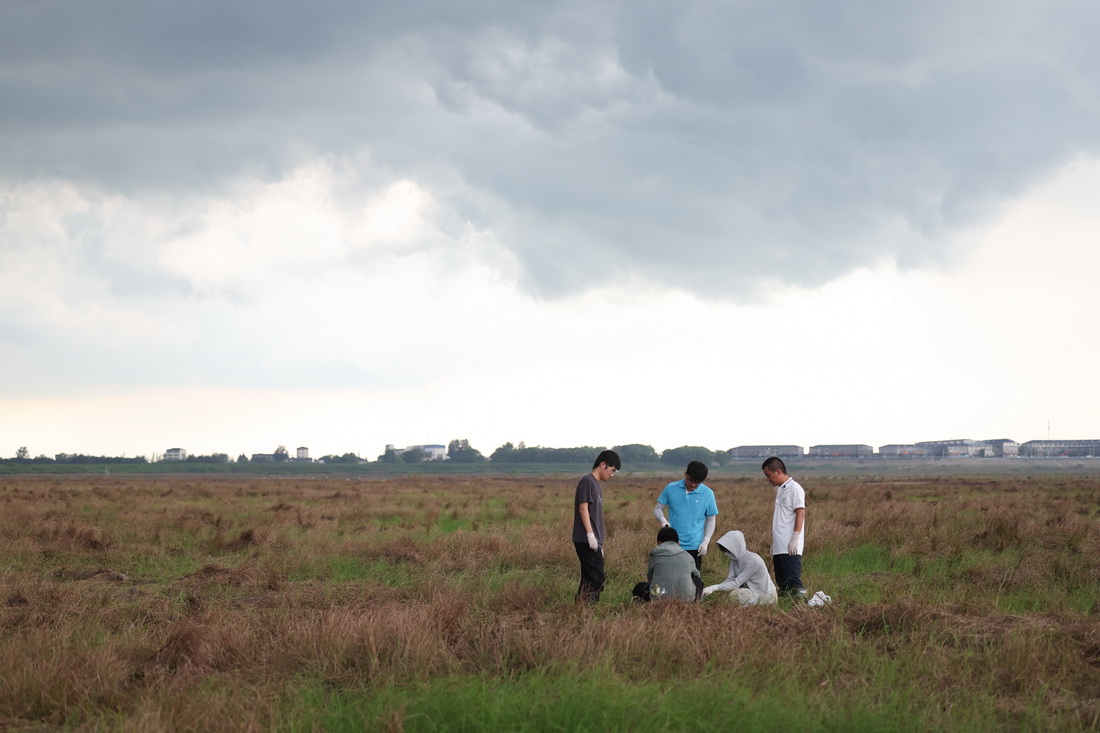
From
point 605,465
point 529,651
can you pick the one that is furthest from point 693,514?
point 529,651

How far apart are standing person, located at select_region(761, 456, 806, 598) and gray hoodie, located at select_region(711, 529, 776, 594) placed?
1.22 ft

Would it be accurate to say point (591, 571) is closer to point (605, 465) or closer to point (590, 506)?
point (590, 506)

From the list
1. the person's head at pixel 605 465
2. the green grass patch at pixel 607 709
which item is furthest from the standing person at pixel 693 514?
the green grass patch at pixel 607 709

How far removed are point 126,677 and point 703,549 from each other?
6043 mm

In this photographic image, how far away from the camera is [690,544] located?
9.64 meters

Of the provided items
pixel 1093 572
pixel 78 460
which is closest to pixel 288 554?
pixel 1093 572

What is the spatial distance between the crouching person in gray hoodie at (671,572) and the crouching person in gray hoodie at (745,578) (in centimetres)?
50

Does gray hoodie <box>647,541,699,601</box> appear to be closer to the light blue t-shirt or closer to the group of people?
the group of people

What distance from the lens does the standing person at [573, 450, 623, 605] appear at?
8602 millimetres

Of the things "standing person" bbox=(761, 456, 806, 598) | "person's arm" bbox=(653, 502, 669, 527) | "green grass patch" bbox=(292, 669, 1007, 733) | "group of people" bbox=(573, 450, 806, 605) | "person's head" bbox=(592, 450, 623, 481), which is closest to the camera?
"green grass patch" bbox=(292, 669, 1007, 733)

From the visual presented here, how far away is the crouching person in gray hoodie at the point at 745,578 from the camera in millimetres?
8906

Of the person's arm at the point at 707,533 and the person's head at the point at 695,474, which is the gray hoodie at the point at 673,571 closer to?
the person's arm at the point at 707,533

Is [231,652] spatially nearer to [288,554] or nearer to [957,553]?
[288,554]

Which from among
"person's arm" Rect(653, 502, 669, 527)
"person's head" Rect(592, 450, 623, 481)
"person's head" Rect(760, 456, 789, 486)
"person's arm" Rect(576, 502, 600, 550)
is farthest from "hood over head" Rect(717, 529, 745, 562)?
"person's head" Rect(592, 450, 623, 481)
